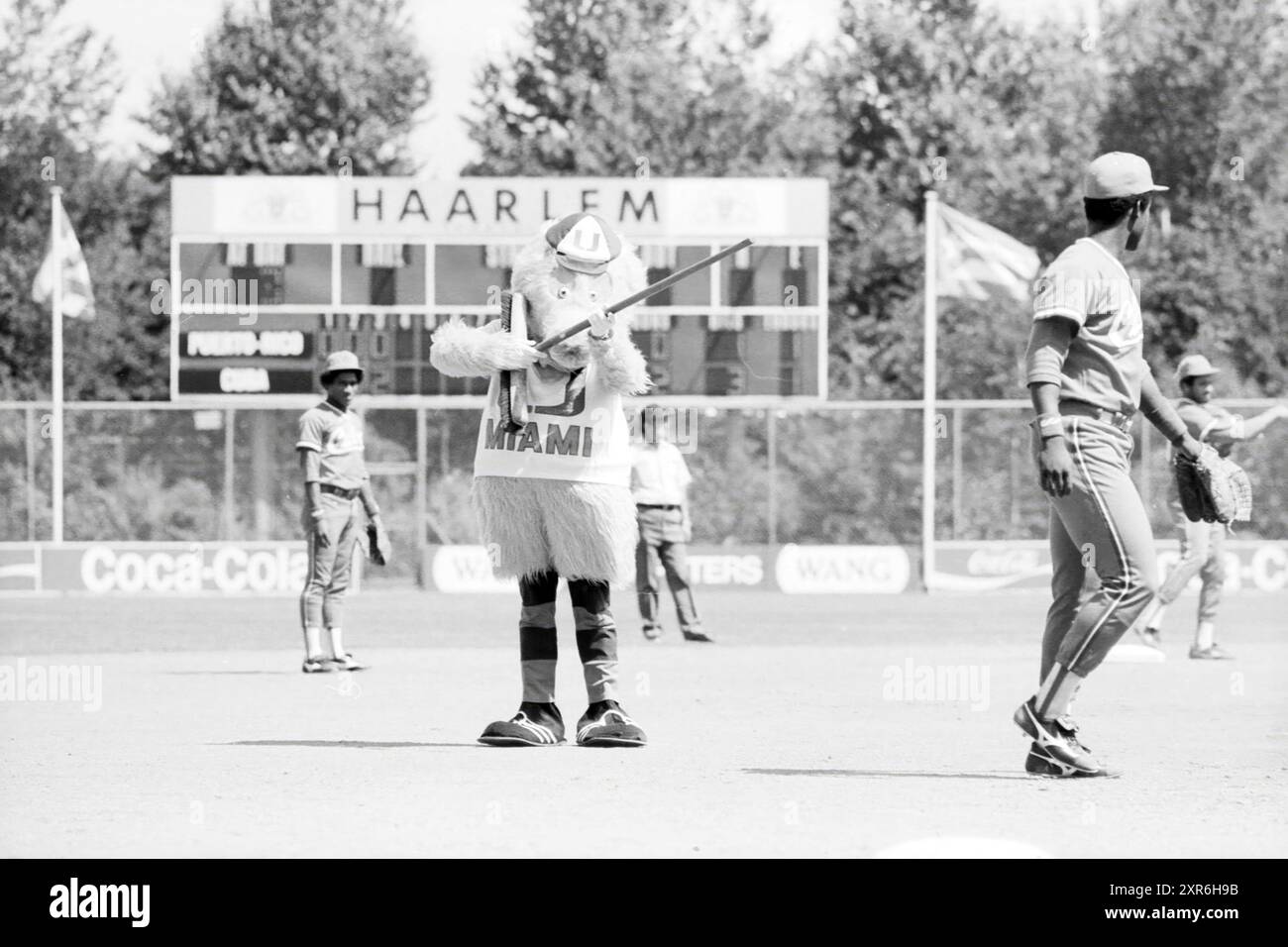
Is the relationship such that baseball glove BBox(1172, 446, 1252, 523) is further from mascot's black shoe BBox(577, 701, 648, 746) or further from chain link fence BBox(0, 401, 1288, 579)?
chain link fence BBox(0, 401, 1288, 579)

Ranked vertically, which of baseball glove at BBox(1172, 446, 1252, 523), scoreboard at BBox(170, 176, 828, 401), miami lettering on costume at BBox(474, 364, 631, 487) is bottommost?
baseball glove at BBox(1172, 446, 1252, 523)

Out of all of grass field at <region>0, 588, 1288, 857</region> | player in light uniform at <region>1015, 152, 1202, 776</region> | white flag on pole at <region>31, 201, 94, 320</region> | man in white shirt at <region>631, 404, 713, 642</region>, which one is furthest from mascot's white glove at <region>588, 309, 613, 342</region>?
white flag on pole at <region>31, 201, 94, 320</region>

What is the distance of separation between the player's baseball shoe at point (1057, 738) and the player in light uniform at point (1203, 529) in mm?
6661

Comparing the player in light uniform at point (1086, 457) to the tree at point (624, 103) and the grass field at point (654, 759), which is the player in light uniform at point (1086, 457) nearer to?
the grass field at point (654, 759)

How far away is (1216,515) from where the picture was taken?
8.68 metres

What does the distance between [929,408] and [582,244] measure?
19.6m

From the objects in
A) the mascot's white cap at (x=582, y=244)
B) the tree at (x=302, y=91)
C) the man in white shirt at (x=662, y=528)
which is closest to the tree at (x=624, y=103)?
the tree at (x=302, y=91)

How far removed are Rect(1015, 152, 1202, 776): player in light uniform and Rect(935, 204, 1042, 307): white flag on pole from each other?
19917 mm

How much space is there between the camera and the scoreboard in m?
26.6

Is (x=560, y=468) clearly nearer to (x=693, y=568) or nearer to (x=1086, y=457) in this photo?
(x=1086, y=457)

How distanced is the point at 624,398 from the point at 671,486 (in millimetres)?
8898

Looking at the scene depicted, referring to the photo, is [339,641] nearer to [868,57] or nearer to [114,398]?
[114,398]

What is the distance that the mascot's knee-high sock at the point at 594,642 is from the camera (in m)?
9.20
